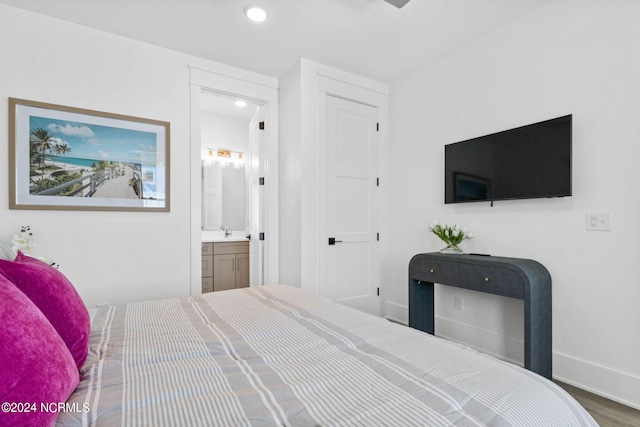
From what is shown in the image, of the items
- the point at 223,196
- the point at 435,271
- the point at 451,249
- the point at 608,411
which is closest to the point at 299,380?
the point at 435,271

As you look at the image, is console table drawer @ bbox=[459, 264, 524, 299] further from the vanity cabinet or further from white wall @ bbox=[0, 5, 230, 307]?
the vanity cabinet

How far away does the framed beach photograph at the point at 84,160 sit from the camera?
226cm

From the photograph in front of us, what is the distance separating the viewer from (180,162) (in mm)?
2855

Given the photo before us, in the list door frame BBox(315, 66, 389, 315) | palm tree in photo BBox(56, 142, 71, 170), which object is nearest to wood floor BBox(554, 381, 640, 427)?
door frame BBox(315, 66, 389, 315)

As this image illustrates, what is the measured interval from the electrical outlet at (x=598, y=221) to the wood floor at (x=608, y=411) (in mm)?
1080

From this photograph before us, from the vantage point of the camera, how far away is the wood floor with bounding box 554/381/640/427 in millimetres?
1762

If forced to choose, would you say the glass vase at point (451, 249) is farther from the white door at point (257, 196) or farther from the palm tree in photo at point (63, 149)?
the palm tree in photo at point (63, 149)

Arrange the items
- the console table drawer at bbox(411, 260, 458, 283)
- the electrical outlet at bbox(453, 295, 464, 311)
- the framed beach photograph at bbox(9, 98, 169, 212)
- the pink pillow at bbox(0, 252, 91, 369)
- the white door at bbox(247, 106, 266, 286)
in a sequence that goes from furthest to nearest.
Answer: the white door at bbox(247, 106, 266, 286) < the electrical outlet at bbox(453, 295, 464, 311) < the console table drawer at bbox(411, 260, 458, 283) < the framed beach photograph at bbox(9, 98, 169, 212) < the pink pillow at bbox(0, 252, 91, 369)

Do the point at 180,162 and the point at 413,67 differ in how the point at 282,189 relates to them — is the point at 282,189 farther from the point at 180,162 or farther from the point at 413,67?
the point at 413,67

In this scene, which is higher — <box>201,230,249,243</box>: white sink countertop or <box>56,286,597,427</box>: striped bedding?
<box>201,230,249,243</box>: white sink countertop

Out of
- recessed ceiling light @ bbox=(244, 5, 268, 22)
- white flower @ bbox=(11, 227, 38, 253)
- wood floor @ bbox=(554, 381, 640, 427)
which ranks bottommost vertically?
wood floor @ bbox=(554, 381, 640, 427)

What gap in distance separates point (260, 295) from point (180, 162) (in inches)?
63.3

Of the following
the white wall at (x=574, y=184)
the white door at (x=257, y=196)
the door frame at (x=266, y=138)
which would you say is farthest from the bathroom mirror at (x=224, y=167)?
the white wall at (x=574, y=184)

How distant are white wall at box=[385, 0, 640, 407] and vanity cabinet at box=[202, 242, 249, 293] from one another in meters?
2.63
